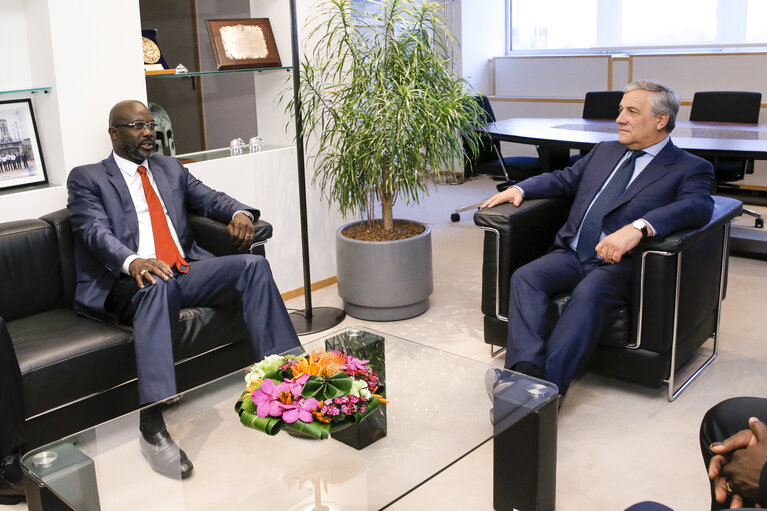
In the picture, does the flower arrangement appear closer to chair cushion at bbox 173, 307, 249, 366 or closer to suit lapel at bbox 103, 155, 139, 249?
chair cushion at bbox 173, 307, 249, 366

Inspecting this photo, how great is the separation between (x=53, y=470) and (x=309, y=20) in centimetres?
298

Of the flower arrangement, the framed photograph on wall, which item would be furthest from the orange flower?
the framed photograph on wall

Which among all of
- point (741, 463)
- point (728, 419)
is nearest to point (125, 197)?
point (728, 419)

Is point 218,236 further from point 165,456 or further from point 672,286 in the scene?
point 672,286

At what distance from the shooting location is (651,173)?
3334 mm

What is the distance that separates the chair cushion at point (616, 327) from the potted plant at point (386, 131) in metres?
1.01

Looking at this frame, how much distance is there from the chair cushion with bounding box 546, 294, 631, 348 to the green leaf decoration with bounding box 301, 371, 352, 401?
3.84ft

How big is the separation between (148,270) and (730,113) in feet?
14.5

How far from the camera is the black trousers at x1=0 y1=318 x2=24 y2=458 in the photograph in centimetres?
256

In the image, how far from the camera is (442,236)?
19.6 feet

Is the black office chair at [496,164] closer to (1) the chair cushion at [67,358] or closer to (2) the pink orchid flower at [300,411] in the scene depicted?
(1) the chair cushion at [67,358]

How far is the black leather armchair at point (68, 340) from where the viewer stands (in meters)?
2.76

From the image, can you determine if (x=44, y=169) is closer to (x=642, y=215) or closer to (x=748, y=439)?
(x=642, y=215)

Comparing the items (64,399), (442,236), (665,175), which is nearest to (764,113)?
(442,236)
